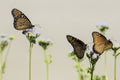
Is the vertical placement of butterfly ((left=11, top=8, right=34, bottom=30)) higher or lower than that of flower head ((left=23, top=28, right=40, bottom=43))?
higher

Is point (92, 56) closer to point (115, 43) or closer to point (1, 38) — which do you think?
point (115, 43)

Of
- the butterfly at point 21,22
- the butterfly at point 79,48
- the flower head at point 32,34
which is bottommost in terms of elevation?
the butterfly at point 79,48

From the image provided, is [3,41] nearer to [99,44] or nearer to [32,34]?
[32,34]

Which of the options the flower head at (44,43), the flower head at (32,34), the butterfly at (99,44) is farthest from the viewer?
the flower head at (44,43)

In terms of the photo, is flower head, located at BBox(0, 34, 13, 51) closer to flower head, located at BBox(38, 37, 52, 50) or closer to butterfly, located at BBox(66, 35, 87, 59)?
flower head, located at BBox(38, 37, 52, 50)

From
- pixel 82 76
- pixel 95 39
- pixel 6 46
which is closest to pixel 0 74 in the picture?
pixel 6 46

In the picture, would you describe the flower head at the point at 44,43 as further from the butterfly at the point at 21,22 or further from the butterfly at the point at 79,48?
the butterfly at the point at 79,48

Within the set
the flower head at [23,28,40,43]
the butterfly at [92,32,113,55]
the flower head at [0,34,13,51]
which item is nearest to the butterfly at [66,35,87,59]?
the butterfly at [92,32,113,55]

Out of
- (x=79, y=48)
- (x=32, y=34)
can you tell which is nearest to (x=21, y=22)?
(x=32, y=34)

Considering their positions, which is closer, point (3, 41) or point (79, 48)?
point (79, 48)

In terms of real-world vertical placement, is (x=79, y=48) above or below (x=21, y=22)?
below

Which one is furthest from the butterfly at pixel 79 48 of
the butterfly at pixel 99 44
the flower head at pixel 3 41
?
the flower head at pixel 3 41
